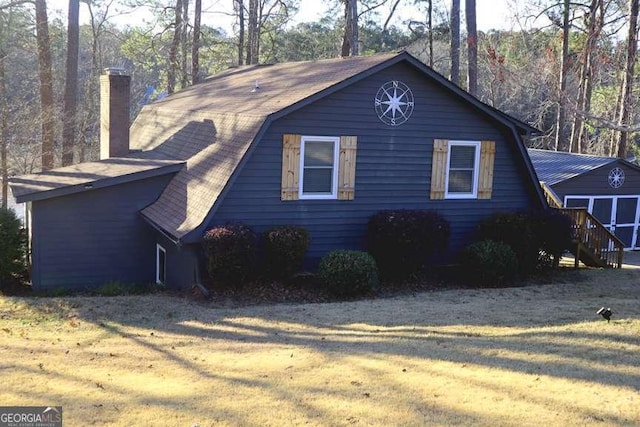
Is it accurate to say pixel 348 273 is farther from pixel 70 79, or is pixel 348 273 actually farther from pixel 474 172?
pixel 70 79

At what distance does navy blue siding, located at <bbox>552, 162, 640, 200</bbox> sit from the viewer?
20.7 metres

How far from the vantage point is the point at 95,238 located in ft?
45.3

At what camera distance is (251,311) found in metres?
11.7

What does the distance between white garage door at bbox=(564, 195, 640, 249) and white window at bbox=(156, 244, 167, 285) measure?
13072 mm

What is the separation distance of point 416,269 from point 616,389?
7.67 m

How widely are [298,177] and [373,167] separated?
1.80 m

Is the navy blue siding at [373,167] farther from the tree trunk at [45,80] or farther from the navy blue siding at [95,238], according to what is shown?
the tree trunk at [45,80]

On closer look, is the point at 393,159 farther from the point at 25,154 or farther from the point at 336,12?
the point at 336,12

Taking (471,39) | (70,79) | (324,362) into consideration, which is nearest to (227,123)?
(324,362)

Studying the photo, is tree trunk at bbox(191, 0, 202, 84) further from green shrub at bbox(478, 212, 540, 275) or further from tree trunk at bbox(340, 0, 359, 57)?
green shrub at bbox(478, 212, 540, 275)

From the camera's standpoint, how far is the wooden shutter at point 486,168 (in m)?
15.3

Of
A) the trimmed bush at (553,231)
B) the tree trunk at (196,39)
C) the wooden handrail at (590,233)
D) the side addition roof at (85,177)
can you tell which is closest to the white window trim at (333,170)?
the side addition roof at (85,177)

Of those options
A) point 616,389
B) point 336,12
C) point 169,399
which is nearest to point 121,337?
point 169,399

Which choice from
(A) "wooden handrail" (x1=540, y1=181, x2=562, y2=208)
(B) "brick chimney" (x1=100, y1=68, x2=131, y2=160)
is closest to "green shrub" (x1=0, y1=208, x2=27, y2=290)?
(B) "brick chimney" (x1=100, y1=68, x2=131, y2=160)
